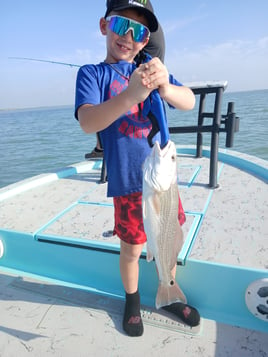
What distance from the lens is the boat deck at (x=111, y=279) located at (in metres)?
1.72

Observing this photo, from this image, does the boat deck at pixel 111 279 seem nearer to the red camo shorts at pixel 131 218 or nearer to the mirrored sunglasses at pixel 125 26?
the red camo shorts at pixel 131 218

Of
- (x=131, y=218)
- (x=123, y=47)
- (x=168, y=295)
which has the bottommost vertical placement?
(x=168, y=295)

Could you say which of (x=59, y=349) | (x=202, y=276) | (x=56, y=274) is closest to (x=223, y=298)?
(x=202, y=276)

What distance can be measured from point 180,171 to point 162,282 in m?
2.58

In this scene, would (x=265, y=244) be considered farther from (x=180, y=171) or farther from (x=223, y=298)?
(x=180, y=171)

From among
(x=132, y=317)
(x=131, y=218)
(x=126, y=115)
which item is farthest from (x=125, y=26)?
(x=132, y=317)

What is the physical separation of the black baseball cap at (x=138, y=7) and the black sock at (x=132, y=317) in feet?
5.64

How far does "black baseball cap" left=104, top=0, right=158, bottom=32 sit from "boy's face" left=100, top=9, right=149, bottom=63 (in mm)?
29

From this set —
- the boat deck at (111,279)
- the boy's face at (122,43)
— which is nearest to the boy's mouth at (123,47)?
the boy's face at (122,43)

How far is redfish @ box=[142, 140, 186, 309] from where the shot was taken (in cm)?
118

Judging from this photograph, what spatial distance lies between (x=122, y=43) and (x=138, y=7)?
7.9 inches

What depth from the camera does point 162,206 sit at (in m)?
1.29

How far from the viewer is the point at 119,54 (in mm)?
1587

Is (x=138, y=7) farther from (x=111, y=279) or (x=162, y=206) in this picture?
(x=111, y=279)
